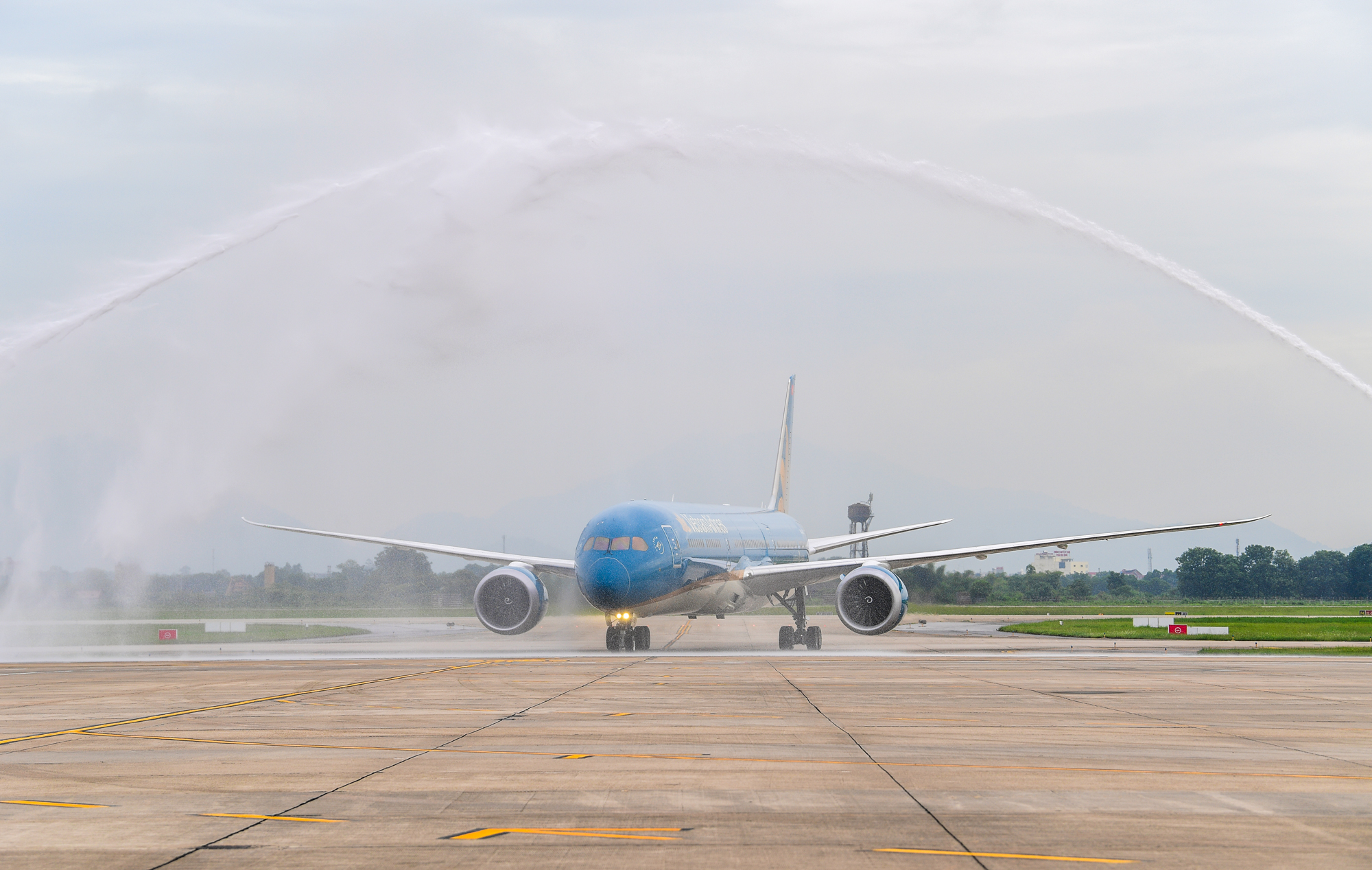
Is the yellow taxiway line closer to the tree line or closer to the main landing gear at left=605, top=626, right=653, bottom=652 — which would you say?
the main landing gear at left=605, top=626, right=653, bottom=652

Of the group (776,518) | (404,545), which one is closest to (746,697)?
(404,545)

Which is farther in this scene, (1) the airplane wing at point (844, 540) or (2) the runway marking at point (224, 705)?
(1) the airplane wing at point (844, 540)

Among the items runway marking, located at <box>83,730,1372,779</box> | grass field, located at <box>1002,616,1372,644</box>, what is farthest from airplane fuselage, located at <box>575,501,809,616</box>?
runway marking, located at <box>83,730,1372,779</box>

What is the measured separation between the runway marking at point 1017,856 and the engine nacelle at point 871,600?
3059 cm

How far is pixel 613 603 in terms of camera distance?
40219 mm

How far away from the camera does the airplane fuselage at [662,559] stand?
39969mm

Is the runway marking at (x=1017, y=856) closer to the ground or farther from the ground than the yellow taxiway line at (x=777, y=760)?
closer to the ground

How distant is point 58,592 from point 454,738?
34173mm

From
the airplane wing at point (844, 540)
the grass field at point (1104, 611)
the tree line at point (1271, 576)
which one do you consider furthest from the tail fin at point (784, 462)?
the tree line at point (1271, 576)

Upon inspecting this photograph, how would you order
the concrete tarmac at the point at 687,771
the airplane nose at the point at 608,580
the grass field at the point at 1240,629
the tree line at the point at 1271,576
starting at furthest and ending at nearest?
the tree line at the point at 1271,576 → the grass field at the point at 1240,629 → the airplane nose at the point at 608,580 → the concrete tarmac at the point at 687,771

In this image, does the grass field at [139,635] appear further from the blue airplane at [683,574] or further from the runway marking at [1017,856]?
the runway marking at [1017,856]

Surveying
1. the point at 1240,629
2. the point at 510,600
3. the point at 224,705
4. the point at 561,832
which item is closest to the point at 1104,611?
the point at 1240,629

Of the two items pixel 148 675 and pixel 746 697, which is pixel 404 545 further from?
pixel 746 697

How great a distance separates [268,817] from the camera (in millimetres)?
11234
